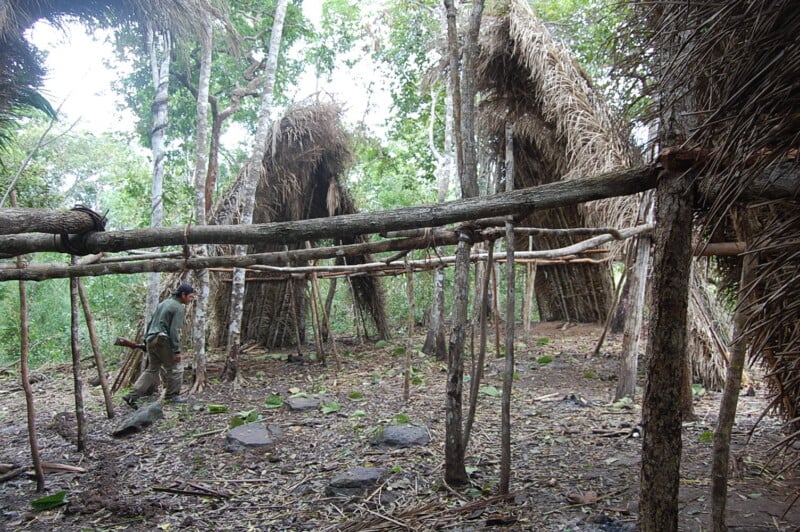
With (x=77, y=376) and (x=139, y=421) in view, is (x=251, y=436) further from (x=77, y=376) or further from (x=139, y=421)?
(x=77, y=376)

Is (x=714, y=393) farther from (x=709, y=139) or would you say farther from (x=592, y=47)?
(x=592, y=47)

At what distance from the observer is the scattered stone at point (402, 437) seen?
15.3ft

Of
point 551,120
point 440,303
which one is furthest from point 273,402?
point 551,120

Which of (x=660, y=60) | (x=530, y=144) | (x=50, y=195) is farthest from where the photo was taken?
(x=530, y=144)

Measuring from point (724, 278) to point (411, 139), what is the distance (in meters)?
9.73

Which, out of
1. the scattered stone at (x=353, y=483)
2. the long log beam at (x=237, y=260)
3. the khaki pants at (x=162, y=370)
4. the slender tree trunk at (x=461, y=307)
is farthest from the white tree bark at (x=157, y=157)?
the slender tree trunk at (x=461, y=307)

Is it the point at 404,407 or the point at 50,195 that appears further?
the point at 50,195

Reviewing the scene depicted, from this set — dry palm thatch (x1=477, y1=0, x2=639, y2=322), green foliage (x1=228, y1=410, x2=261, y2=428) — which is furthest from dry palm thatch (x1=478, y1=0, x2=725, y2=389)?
green foliage (x1=228, y1=410, x2=261, y2=428)

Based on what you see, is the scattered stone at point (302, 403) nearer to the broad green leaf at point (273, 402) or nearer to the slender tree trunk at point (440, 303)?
the broad green leaf at point (273, 402)

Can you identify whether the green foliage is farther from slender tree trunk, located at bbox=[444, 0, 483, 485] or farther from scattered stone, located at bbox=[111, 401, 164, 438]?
slender tree trunk, located at bbox=[444, 0, 483, 485]

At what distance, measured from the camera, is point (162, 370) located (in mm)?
6766

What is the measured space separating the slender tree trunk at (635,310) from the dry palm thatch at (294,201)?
572 centimetres

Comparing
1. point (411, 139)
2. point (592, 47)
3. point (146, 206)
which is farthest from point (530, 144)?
point (146, 206)

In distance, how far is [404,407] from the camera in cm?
599
